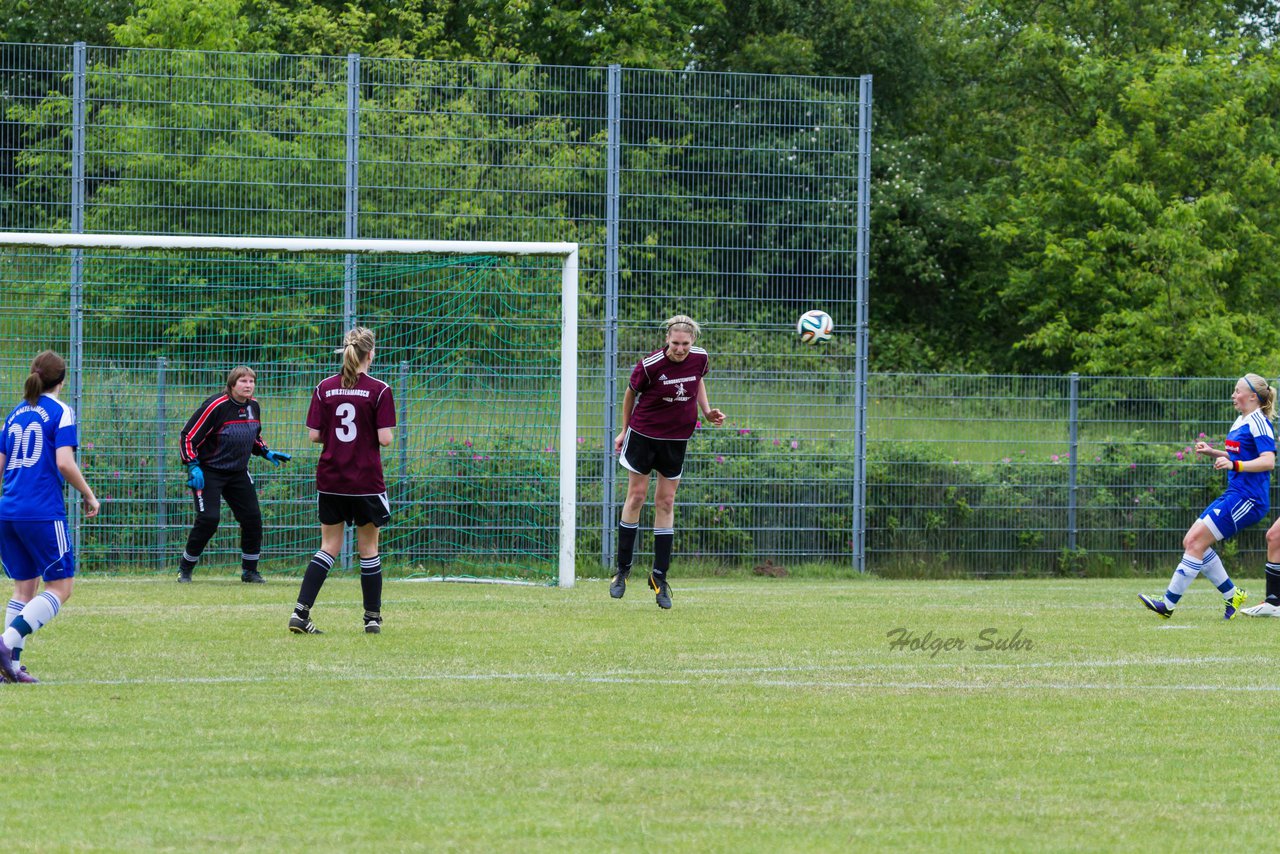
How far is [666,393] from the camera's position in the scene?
12.0 m

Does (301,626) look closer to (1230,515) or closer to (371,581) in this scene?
(371,581)

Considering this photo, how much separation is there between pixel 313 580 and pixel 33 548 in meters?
2.05

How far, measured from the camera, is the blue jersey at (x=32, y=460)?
8086mm

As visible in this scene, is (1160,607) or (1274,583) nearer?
(1160,607)

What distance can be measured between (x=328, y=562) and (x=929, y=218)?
28622 millimetres

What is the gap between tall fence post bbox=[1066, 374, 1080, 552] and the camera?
1898 centimetres

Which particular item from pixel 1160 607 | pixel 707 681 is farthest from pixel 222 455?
pixel 1160 607

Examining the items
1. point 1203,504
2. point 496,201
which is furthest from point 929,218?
point 496,201

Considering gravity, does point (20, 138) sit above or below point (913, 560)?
above

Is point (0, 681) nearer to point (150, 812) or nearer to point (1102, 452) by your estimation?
point (150, 812)

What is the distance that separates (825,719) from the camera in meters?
7.07

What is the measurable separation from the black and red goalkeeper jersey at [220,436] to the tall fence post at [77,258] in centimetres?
206

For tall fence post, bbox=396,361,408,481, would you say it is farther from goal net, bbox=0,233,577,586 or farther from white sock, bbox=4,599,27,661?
white sock, bbox=4,599,27,661

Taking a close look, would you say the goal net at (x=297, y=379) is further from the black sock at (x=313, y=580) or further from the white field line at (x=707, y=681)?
the white field line at (x=707, y=681)
